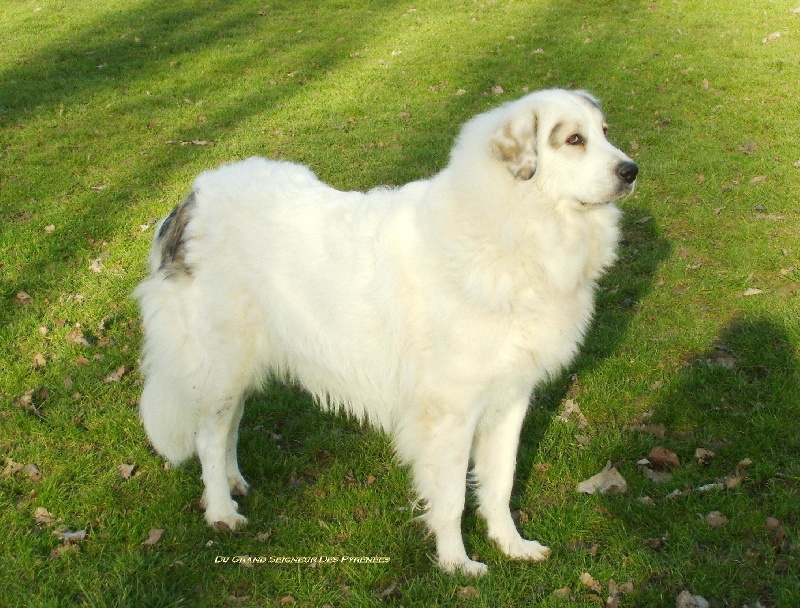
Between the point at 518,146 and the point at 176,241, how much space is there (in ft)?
6.10

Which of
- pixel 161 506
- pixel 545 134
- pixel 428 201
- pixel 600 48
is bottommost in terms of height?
pixel 600 48

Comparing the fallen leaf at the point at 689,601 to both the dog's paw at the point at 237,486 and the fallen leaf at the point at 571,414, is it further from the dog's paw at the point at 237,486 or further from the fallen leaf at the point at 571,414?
the dog's paw at the point at 237,486

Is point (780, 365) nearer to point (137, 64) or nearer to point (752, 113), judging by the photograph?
point (752, 113)

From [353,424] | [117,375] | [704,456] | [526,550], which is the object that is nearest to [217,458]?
[353,424]

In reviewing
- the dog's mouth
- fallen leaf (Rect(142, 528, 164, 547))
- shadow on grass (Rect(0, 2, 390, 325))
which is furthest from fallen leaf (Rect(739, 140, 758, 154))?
fallen leaf (Rect(142, 528, 164, 547))

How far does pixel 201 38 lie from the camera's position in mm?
14086

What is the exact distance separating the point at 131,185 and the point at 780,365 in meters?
6.75

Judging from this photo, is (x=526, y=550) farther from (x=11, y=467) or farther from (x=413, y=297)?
(x=11, y=467)

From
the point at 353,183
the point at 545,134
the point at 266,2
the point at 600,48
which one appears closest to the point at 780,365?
the point at 545,134

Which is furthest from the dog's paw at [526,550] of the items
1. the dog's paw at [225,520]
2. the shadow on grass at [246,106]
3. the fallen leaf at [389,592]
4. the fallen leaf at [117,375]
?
the fallen leaf at [117,375]

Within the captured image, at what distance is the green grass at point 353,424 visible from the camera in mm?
3506

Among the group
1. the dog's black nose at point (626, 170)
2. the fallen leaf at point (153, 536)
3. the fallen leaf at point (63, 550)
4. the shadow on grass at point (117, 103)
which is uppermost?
the dog's black nose at point (626, 170)

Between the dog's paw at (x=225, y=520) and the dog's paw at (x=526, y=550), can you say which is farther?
the dog's paw at (x=225, y=520)

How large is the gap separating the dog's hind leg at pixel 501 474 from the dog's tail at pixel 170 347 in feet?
5.08
